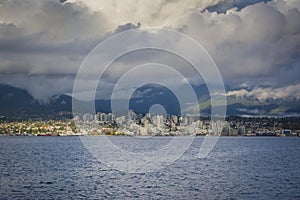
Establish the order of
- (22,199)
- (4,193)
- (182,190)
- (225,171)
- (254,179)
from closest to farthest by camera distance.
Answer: (22,199) < (4,193) < (182,190) < (254,179) < (225,171)

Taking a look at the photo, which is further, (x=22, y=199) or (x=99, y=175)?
(x=99, y=175)

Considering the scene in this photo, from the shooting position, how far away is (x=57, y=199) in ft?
197

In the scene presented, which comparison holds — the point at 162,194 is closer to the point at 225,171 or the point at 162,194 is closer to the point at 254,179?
the point at 254,179

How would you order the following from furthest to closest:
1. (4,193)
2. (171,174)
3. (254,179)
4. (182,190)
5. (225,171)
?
(225,171)
(171,174)
(254,179)
(182,190)
(4,193)

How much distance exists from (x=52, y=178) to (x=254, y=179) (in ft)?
133

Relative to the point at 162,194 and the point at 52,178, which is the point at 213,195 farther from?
the point at 52,178

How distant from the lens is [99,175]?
289 feet

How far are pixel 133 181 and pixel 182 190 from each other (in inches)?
505

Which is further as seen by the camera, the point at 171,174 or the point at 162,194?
the point at 171,174

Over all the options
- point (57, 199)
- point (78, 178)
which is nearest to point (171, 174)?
point (78, 178)

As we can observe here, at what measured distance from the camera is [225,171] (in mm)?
98625

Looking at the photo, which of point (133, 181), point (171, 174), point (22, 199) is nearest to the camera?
point (22, 199)

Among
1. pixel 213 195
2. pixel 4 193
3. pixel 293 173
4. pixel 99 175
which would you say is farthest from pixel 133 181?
pixel 293 173

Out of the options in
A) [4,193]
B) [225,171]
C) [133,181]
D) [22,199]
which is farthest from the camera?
[225,171]
